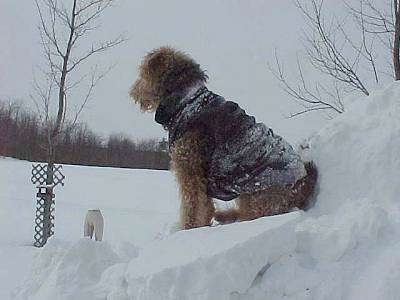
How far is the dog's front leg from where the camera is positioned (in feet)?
13.9

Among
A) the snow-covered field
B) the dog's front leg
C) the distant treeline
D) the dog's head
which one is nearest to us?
the snow-covered field

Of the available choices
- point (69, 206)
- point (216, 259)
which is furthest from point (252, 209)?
point (69, 206)

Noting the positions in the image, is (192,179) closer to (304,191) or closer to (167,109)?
(167,109)

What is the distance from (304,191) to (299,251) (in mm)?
976

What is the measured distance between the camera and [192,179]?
427cm

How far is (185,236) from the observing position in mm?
3695

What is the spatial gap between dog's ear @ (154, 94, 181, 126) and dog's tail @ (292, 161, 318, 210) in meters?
1.10

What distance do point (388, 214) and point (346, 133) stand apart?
40.6 inches

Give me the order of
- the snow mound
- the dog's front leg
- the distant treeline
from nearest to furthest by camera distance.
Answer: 1. the snow mound
2. the dog's front leg
3. the distant treeline

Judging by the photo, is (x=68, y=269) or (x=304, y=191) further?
(x=304, y=191)

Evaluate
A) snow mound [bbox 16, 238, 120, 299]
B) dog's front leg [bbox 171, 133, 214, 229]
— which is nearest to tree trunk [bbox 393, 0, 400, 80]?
dog's front leg [bbox 171, 133, 214, 229]

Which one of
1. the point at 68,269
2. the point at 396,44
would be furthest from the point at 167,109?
the point at 396,44

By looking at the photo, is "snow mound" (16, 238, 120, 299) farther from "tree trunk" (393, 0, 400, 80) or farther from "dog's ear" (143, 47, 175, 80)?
"tree trunk" (393, 0, 400, 80)

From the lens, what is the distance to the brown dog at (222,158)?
4121 mm
